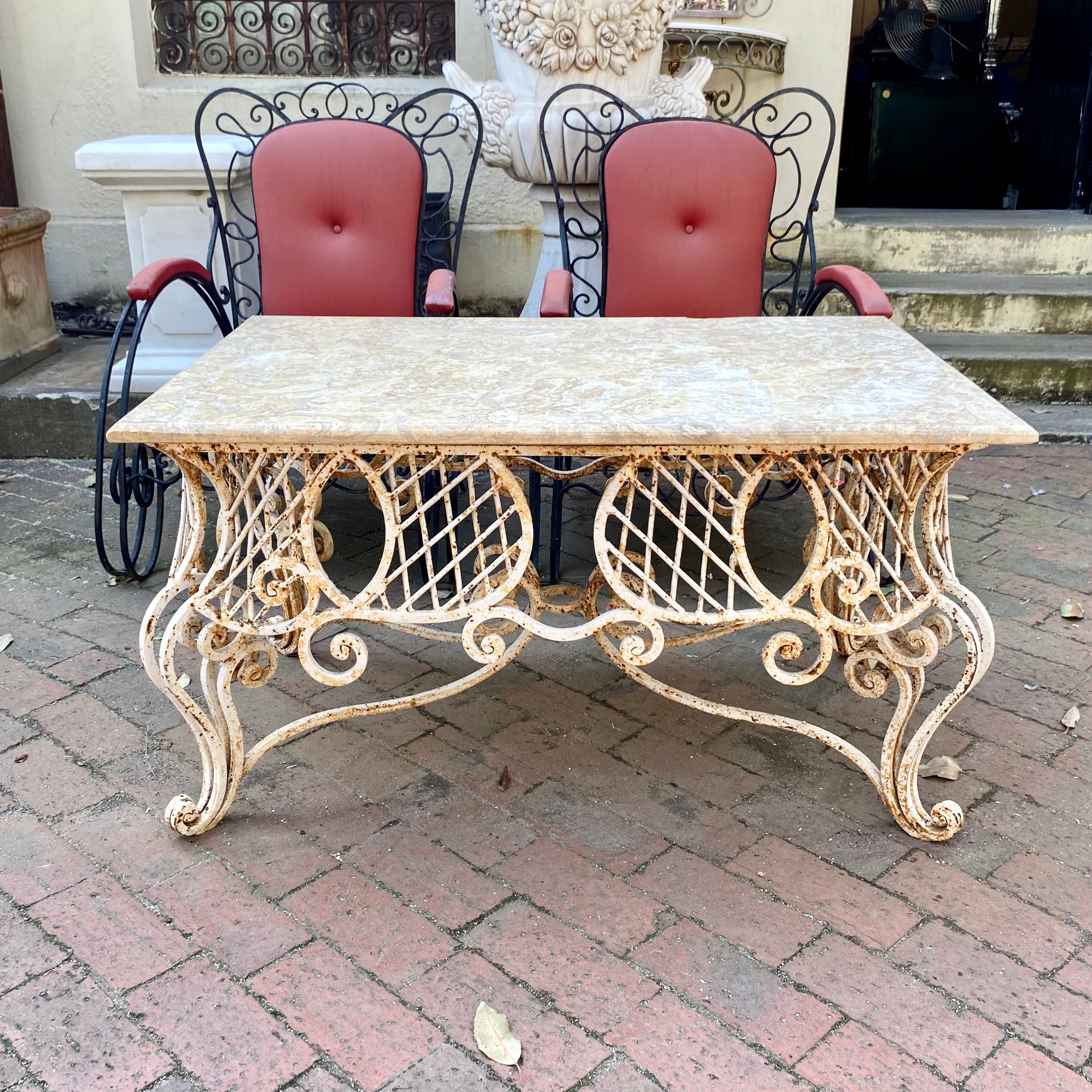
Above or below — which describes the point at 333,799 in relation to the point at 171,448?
below

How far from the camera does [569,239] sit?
157 inches

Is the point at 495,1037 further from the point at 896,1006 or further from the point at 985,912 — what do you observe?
the point at 985,912

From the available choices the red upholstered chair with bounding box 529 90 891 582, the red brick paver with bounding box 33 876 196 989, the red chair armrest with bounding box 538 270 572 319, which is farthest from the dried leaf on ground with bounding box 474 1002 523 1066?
the red upholstered chair with bounding box 529 90 891 582

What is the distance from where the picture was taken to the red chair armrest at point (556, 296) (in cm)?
268

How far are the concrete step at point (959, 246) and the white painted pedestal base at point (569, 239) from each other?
1.43m

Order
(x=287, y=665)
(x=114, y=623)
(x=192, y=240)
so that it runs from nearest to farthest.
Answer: (x=287, y=665) → (x=114, y=623) → (x=192, y=240)

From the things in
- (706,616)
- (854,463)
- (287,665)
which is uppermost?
(854,463)

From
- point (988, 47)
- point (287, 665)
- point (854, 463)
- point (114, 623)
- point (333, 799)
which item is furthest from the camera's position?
point (988, 47)

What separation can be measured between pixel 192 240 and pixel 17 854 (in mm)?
2372

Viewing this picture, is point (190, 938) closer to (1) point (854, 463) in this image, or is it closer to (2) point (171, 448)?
(2) point (171, 448)

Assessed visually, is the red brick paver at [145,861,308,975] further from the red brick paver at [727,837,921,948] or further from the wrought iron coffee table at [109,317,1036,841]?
the red brick paver at [727,837,921,948]

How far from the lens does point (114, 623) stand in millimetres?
2775

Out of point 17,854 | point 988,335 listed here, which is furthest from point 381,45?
point 17,854

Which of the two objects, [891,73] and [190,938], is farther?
[891,73]
